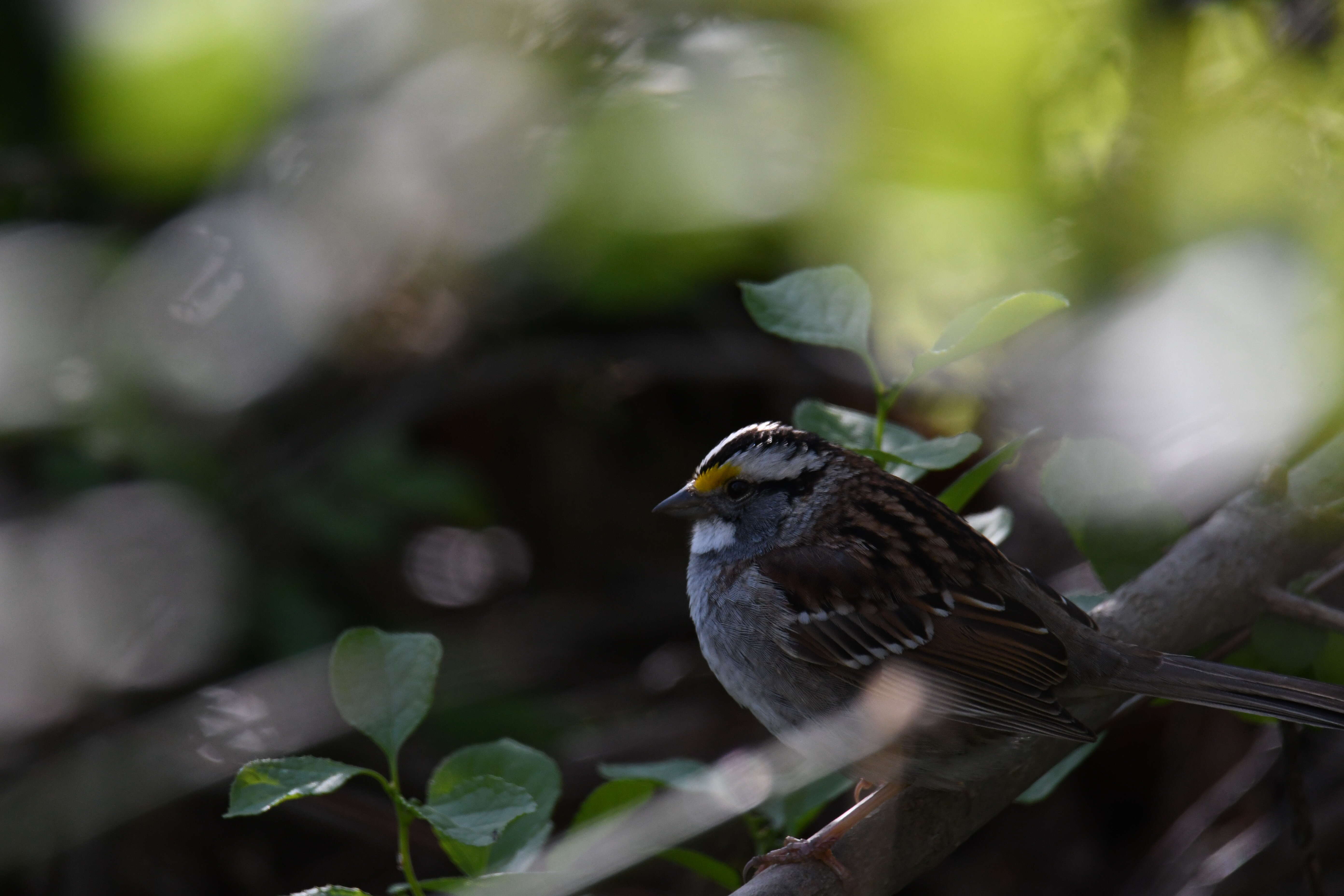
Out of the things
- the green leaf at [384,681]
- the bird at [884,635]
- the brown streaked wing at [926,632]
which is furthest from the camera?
the brown streaked wing at [926,632]

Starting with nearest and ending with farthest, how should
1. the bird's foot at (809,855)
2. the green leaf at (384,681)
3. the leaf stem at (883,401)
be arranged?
the green leaf at (384,681), the bird's foot at (809,855), the leaf stem at (883,401)

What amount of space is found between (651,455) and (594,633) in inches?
24.3

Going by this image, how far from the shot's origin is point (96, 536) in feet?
9.70

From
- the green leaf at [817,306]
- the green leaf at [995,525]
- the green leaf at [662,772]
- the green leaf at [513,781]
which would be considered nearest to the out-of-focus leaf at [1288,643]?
the green leaf at [995,525]

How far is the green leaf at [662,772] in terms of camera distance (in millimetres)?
1762

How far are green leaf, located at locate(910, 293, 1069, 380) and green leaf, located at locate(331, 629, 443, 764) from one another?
2.75 feet

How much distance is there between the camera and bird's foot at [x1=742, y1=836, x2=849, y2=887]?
1.73m

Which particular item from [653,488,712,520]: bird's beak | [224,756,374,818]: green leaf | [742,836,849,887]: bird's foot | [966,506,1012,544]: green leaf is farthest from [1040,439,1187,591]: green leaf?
[224,756,374,818]: green leaf

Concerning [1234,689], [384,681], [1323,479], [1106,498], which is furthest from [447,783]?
[1323,479]

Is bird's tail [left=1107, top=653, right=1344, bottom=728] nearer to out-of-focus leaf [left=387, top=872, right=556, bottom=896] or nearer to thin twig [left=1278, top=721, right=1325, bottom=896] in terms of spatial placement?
thin twig [left=1278, top=721, right=1325, bottom=896]

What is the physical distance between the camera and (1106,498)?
6.15 ft

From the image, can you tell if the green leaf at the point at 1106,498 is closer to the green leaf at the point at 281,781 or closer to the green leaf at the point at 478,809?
the green leaf at the point at 478,809

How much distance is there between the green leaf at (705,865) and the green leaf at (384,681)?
0.45 m

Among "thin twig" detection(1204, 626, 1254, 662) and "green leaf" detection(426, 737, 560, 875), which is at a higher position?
"green leaf" detection(426, 737, 560, 875)
